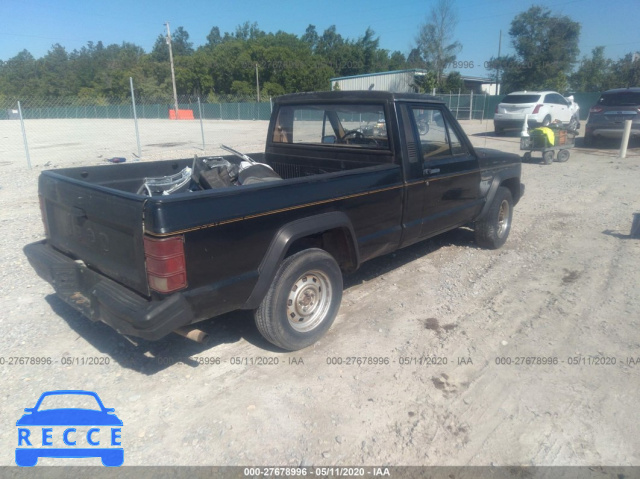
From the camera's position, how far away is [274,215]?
3.12m

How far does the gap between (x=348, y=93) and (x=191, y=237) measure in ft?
8.37

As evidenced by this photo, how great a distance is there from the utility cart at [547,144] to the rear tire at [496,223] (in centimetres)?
745

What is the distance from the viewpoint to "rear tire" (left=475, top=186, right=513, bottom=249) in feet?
18.6

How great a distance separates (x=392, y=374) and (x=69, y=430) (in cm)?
209

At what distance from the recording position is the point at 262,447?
8.71ft

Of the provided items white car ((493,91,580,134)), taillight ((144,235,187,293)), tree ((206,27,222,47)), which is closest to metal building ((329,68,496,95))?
white car ((493,91,580,134))

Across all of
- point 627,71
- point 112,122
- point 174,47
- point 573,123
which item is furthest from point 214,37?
point 573,123

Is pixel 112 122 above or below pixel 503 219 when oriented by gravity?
above

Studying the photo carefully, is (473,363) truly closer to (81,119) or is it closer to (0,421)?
(0,421)

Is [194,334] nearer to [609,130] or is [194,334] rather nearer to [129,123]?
[609,130]

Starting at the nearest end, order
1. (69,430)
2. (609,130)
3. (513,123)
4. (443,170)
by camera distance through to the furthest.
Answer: (69,430)
(443,170)
(609,130)
(513,123)

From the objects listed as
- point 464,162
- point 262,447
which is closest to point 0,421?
point 262,447

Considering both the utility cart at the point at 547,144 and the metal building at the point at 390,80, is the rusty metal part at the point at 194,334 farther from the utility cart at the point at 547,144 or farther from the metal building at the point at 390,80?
the metal building at the point at 390,80

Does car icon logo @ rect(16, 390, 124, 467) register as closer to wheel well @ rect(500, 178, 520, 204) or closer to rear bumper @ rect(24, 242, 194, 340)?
rear bumper @ rect(24, 242, 194, 340)
